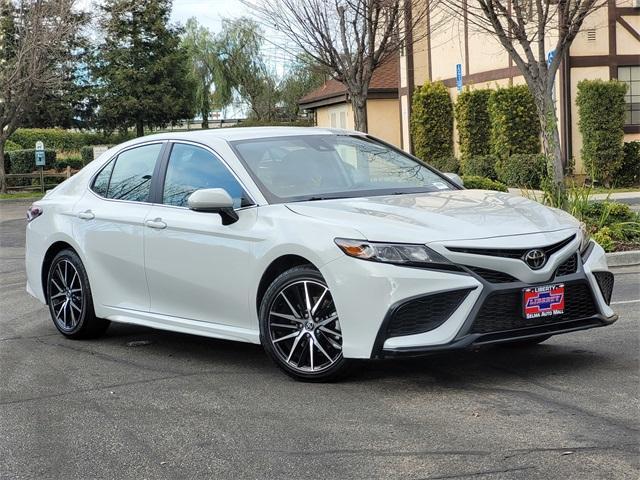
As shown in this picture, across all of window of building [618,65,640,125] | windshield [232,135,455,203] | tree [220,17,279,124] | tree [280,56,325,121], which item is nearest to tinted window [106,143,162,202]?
windshield [232,135,455,203]

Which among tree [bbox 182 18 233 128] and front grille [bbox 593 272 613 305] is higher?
tree [bbox 182 18 233 128]

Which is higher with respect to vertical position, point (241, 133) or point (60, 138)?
point (60, 138)

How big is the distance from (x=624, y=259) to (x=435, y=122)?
1992 centimetres

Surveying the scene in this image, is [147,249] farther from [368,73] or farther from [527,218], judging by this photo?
[368,73]

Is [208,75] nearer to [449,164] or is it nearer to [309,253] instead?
[449,164]

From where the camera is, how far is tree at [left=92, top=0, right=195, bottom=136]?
185 ft

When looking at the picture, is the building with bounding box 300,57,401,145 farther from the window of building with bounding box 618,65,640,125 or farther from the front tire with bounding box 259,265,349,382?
the front tire with bounding box 259,265,349,382

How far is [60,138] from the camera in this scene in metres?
57.7

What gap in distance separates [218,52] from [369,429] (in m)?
58.4

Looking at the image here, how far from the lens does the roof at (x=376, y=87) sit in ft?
118

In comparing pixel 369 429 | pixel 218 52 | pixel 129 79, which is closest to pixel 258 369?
pixel 369 429

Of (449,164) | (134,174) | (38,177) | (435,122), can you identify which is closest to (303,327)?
(134,174)

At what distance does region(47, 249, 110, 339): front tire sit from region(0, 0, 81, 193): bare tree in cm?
2575

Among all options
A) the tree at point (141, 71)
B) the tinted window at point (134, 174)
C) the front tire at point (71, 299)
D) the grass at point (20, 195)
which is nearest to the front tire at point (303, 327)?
the tinted window at point (134, 174)
